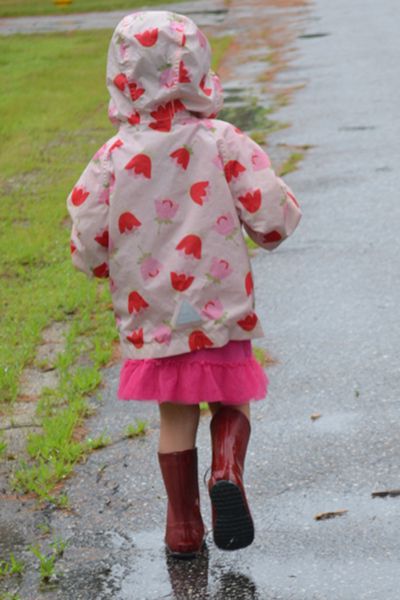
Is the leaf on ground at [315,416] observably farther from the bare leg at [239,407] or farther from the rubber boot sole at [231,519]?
the rubber boot sole at [231,519]

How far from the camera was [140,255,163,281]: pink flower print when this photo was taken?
4145 mm

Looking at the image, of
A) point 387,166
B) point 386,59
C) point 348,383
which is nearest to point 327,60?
point 386,59

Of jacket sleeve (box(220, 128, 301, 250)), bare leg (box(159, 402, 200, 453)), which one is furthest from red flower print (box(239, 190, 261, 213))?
bare leg (box(159, 402, 200, 453))

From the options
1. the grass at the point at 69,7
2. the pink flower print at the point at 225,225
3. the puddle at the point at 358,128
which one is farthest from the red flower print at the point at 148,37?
the grass at the point at 69,7

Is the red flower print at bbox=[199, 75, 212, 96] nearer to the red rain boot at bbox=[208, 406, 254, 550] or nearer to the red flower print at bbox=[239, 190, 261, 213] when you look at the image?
the red flower print at bbox=[239, 190, 261, 213]

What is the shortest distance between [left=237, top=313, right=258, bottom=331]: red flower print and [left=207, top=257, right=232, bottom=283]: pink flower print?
13cm

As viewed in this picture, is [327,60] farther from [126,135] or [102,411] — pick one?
[126,135]

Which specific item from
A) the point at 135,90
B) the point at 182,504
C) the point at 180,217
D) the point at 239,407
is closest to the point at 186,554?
the point at 182,504

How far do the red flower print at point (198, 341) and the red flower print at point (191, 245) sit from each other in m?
0.21

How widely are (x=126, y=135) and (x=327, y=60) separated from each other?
12.6 m

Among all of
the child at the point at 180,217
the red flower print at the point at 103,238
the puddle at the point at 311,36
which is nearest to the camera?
the child at the point at 180,217

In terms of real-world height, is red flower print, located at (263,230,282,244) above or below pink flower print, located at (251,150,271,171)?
below

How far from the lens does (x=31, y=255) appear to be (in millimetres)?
8180

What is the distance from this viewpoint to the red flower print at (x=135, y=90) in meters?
4.09
